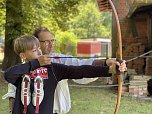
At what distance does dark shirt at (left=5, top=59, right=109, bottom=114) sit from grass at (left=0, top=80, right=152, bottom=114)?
4485mm

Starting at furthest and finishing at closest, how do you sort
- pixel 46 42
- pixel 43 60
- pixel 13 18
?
pixel 13 18, pixel 46 42, pixel 43 60

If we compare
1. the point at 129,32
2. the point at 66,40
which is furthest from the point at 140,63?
the point at 66,40

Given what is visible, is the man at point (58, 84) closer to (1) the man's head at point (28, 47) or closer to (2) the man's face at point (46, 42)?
(2) the man's face at point (46, 42)

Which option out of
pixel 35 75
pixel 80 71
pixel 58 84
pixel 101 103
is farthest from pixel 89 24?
pixel 35 75

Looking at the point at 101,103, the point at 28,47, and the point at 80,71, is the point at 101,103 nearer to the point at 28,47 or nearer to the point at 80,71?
Answer: the point at 80,71

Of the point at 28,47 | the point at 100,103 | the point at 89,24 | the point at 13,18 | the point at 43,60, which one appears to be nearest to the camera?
the point at 43,60

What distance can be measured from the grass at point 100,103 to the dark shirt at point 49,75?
177 inches

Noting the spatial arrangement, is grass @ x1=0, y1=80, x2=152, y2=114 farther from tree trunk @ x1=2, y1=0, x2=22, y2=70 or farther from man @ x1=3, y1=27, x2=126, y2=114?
man @ x1=3, y1=27, x2=126, y2=114

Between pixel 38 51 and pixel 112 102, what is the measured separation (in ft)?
18.6

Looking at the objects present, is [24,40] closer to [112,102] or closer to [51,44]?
[51,44]

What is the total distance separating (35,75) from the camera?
6.97 ft

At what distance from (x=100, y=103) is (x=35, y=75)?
5.57 m

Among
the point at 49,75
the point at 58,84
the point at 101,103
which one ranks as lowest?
the point at 101,103

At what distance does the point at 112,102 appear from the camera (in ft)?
25.3
